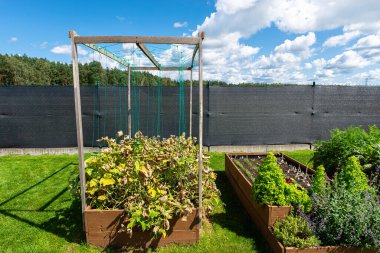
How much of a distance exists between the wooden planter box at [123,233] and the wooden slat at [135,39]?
5.22 ft

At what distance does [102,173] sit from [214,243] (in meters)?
1.41

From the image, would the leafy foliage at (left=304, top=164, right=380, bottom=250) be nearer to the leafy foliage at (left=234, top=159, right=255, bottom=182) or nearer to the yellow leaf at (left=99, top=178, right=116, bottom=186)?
the leafy foliage at (left=234, top=159, right=255, bottom=182)

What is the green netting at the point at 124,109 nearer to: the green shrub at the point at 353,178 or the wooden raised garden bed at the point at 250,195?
the wooden raised garden bed at the point at 250,195

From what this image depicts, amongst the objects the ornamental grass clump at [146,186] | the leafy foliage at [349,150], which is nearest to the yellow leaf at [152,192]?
the ornamental grass clump at [146,186]

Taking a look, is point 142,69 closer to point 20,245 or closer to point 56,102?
point 56,102

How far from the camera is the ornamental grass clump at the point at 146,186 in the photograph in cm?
228

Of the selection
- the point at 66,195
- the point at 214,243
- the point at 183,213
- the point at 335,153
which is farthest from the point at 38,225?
the point at 335,153

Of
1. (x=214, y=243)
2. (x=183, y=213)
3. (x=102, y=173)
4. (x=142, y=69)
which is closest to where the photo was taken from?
(x=183, y=213)

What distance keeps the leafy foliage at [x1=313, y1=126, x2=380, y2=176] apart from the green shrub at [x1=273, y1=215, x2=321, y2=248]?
142 centimetres

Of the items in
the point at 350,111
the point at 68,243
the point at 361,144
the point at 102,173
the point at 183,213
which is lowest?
the point at 68,243

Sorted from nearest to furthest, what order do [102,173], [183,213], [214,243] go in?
1. [183,213]
2. [214,243]
3. [102,173]

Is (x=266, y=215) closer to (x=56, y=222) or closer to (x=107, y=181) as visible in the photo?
(x=107, y=181)

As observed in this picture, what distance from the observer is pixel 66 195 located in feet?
11.9

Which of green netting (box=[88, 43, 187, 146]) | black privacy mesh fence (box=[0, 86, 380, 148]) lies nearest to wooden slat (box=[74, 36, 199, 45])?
black privacy mesh fence (box=[0, 86, 380, 148])
